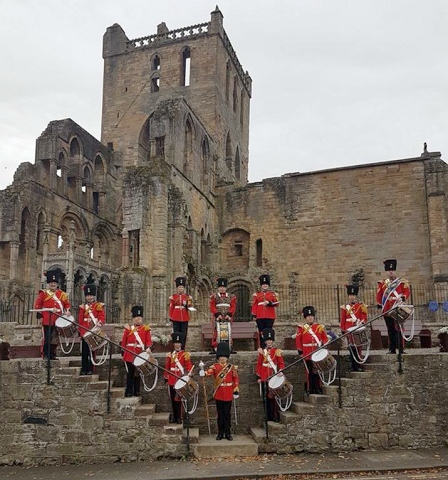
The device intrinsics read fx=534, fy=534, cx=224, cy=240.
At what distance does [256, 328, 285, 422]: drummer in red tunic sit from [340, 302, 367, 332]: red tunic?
5.68ft

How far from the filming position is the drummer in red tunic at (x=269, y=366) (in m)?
10.1

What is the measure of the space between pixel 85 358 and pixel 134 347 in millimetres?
936

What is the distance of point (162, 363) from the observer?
1072 cm

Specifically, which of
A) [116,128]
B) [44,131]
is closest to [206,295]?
[44,131]

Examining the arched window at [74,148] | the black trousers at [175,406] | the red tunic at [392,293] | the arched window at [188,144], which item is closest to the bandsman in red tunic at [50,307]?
the black trousers at [175,406]

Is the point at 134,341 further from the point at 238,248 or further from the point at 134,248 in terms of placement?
the point at 238,248

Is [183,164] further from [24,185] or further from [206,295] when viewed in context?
[24,185]

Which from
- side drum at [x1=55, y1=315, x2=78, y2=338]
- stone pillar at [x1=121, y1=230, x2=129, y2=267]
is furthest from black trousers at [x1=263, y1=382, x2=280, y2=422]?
stone pillar at [x1=121, y1=230, x2=129, y2=267]

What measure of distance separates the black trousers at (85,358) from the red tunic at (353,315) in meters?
5.15

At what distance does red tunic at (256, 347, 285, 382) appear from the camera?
396 inches

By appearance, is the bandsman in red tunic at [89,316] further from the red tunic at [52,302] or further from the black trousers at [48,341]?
the black trousers at [48,341]

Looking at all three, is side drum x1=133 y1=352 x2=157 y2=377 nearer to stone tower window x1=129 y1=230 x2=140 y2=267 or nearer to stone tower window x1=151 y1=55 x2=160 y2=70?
stone tower window x1=129 y1=230 x2=140 y2=267

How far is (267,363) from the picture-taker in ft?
33.1

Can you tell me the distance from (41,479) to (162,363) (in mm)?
3139
